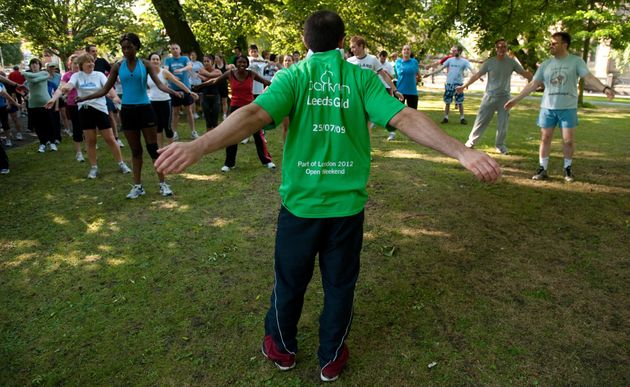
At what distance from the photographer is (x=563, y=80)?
685 centimetres

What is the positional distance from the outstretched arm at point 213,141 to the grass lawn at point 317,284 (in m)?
1.62

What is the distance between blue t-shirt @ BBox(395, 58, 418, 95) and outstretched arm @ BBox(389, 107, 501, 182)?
9.41 metres

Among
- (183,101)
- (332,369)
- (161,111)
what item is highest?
(183,101)

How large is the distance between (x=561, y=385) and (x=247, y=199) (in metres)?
4.69

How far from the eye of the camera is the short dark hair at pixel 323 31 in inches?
97.8

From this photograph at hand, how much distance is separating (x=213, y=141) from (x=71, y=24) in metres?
31.6

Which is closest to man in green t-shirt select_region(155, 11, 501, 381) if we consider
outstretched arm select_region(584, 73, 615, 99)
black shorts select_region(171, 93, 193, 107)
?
outstretched arm select_region(584, 73, 615, 99)

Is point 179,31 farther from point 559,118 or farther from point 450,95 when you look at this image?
point 559,118

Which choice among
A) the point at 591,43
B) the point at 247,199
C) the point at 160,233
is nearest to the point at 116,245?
the point at 160,233

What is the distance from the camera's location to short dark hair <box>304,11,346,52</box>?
2484 millimetres

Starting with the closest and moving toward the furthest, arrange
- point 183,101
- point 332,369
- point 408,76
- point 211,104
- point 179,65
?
point 332,369
point 211,104
point 183,101
point 408,76
point 179,65

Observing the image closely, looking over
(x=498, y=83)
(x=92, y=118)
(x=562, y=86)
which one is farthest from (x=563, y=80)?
(x=92, y=118)

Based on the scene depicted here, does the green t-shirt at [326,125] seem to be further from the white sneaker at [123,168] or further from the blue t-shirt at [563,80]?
the white sneaker at [123,168]

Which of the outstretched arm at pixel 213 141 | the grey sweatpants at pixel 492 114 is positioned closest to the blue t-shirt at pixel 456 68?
the grey sweatpants at pixel 492 114
